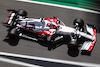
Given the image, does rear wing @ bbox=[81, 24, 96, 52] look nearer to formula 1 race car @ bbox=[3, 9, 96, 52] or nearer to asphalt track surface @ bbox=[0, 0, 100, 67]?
formula 1 race car @ bbox=[3, 9, 96, 52]

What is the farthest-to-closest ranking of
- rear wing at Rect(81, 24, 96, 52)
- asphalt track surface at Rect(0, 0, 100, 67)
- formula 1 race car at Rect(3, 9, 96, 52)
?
asphalt track surface at Rect(0, 0, 100, 67)
formula 1 race car at Rect(3, 9, 96, 52)
rear wing at Rect(81, 24, 96, 52)

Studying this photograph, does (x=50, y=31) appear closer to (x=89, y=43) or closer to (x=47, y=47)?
(x=47, y=47)

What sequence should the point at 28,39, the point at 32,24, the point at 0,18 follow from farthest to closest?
the point at 0,18 → the point at 28,39 → the point at 32,24

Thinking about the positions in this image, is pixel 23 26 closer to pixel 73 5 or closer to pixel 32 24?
pixel 32 24

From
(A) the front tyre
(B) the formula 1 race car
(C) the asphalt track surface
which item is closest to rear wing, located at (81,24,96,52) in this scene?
(B) the formula 1 race car

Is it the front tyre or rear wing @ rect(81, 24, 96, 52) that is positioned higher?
the front tyre

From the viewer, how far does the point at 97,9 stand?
374 inches

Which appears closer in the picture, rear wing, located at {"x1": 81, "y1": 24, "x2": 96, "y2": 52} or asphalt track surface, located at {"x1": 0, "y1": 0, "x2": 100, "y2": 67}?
rear wing, located at {"x1": 81, "y1": 24, "x2": 96, "y2": 52}

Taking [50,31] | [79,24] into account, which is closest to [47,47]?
[50,31]

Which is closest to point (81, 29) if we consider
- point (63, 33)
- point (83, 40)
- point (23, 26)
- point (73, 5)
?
point (83, 40)

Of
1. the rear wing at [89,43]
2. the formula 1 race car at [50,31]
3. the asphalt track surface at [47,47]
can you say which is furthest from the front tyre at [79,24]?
the asphalt track surface at [47,47]

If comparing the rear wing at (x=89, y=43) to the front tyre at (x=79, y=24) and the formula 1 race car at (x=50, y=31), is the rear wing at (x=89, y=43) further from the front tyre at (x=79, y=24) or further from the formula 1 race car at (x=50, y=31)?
the front tyre at (x=79, y=24)

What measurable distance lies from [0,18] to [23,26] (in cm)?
218

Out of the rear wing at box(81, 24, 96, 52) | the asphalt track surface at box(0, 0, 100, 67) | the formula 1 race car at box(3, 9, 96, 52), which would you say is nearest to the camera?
the rear wing at box(81, 24, 96, 52)
